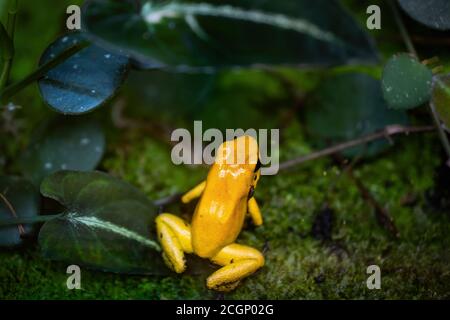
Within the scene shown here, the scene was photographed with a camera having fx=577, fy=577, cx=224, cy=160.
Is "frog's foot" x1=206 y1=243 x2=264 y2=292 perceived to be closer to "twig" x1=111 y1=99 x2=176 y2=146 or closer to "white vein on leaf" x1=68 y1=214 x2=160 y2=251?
"white vein on leaf" x1=68 y1=214 x2=160 y2=251

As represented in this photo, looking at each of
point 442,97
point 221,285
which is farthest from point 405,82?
point 221,285

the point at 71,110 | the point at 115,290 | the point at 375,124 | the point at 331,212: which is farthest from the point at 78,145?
the point at 375,124

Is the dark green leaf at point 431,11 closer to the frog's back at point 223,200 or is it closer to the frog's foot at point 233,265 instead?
the frog's back at point 223,200

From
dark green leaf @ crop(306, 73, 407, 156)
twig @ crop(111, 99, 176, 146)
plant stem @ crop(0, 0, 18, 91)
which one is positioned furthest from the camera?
twig @ crop(111, 99, 176, 146)

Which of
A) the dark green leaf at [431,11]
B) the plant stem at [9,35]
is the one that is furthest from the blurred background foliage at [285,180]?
the dark green leaf at [431,11]

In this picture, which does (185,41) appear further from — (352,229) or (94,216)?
(352,229)

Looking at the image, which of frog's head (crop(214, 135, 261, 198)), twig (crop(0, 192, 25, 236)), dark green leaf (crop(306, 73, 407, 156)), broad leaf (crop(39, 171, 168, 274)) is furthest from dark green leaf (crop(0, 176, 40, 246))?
dark green leaf (crop(306, 73, 407, 156))

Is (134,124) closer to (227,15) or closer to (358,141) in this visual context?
(227,15)
